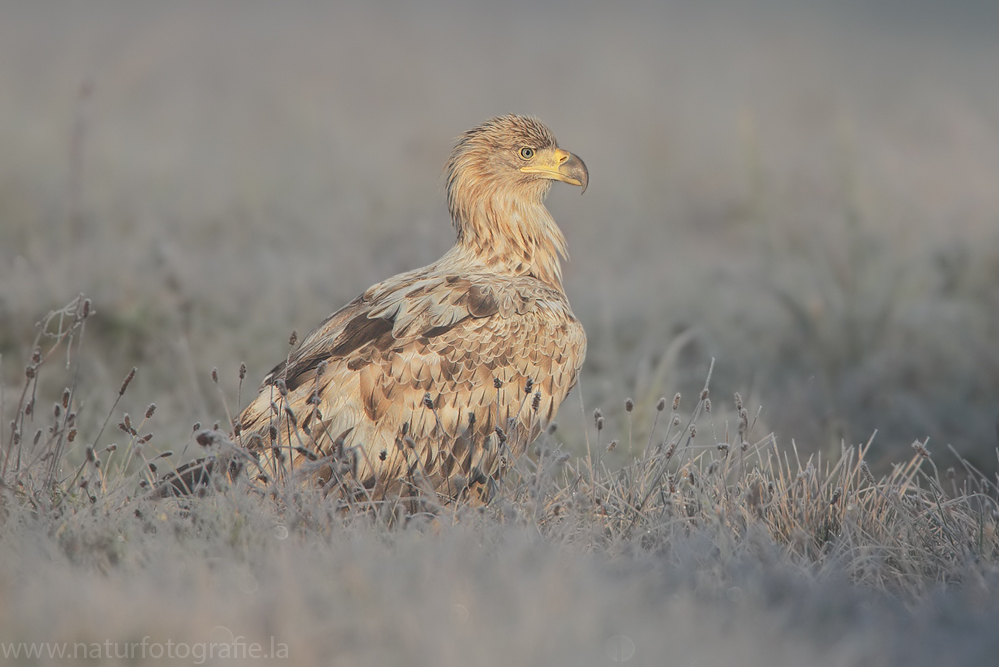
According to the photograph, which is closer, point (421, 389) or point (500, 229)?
point (421, 389)

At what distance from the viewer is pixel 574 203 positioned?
979 cm

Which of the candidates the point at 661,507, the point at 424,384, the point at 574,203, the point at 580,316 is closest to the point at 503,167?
the point at 424,384

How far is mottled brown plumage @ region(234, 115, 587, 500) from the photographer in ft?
10.4

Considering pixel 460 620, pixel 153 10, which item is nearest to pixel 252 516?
pixel 460 620

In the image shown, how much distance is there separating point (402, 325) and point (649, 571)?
1.25 meters

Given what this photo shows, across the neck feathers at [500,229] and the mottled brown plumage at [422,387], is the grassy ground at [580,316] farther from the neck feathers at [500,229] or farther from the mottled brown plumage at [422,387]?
the neck feathers at [500,229]

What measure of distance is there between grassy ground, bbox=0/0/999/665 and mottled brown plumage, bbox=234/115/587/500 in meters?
0.25

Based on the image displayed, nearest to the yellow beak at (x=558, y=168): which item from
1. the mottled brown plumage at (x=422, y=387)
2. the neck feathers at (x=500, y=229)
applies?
the neck feathers at (x=500, y=229)

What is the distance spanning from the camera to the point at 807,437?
16.9 ft

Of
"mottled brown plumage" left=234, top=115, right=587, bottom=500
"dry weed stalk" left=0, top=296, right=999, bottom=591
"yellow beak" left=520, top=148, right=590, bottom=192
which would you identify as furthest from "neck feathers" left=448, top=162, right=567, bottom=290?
"dry weed stalk" left=0, top=296, right=999, bottom=591

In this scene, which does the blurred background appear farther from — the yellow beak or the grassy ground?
the yellow beak

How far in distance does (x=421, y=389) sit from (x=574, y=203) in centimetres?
675

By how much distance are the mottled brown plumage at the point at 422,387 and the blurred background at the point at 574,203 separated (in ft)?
3.71

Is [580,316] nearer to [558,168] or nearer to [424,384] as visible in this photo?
[558,168]
